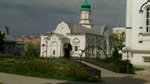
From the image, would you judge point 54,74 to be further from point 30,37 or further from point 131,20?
point 30,37

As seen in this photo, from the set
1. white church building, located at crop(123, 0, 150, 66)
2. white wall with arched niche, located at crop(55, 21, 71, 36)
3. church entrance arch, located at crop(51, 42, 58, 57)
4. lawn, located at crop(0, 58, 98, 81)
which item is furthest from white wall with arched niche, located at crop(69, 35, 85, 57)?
lawn, located at crop(0, 58, 98, 81)

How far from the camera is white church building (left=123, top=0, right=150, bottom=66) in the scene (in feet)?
123

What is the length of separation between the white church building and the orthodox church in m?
57.6

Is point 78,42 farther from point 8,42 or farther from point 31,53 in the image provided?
point 31,53

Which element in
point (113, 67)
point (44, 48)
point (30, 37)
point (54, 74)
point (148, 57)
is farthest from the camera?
point (30, 37)

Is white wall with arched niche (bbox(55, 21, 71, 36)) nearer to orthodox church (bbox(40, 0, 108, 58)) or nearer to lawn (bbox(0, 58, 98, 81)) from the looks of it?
orthodox church (bbox(40, 0, 108, 58))

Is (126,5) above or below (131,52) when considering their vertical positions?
above

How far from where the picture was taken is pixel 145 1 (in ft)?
123

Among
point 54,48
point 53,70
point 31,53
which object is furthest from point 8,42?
point 53,70

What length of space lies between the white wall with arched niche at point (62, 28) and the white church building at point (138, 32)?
68440 millimetres

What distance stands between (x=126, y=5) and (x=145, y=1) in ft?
7.05

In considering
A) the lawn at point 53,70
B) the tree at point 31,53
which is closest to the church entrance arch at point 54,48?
the tree at point 31,53

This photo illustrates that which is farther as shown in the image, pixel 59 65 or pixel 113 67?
pixel 113 67

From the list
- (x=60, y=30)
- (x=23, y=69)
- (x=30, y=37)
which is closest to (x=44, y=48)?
(x=60, y=30)
